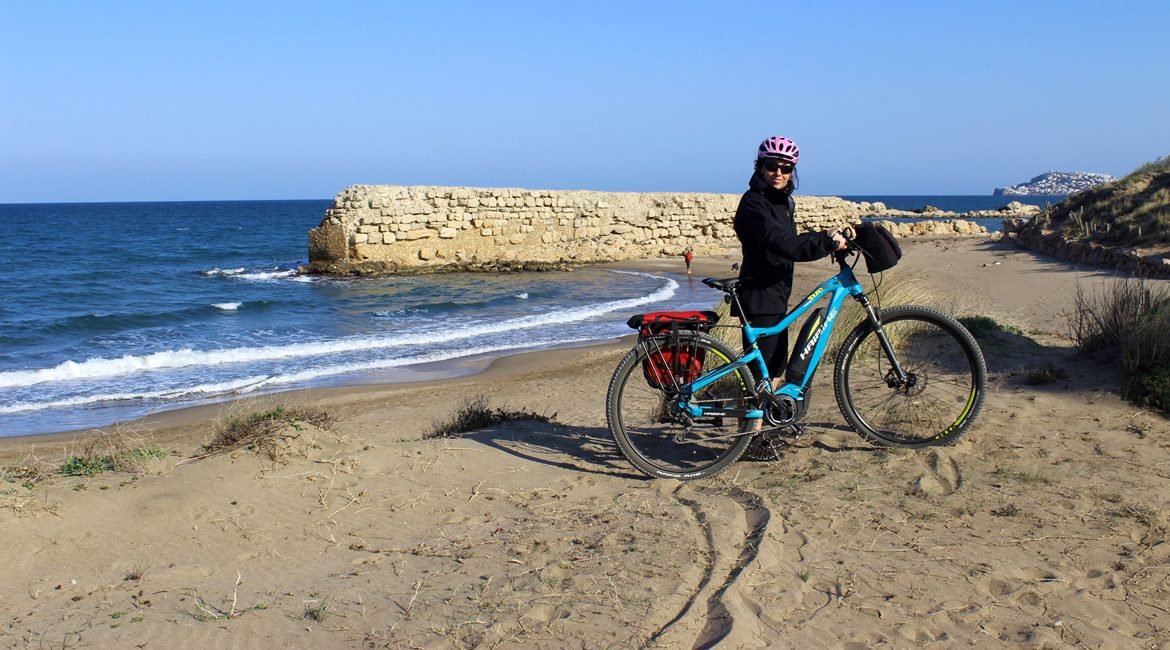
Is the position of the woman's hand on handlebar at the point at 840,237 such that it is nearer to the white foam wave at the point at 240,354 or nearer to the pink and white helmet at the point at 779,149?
the pink and white helmet at the point at 779,149

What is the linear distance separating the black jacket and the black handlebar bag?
22 cm

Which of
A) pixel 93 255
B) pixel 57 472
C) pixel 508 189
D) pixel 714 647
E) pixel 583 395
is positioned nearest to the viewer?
pixel 714 647

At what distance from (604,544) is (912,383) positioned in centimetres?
219

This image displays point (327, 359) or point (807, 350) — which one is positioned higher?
point (807, 350)

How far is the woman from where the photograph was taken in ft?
15.6

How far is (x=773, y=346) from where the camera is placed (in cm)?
508

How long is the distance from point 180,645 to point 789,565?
7.77ft

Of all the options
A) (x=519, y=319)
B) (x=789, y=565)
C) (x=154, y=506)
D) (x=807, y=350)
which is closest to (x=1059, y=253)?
(x=519, y=319)

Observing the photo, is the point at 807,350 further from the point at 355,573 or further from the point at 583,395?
the point at 583,395

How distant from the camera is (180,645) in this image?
3176 mm

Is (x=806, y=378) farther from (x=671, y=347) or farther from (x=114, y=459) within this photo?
(x=114, y=459)

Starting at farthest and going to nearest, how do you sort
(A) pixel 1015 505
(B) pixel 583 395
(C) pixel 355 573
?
(B) pixel 583 395 → (A) pixel 1015 505 → (C) pixel 355 573

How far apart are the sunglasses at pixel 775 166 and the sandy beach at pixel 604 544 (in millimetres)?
1663

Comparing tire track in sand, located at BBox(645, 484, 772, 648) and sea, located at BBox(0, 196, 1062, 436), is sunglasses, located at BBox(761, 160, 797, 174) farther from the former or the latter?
sea, located at BBox(0, 196, 1062, 436)
